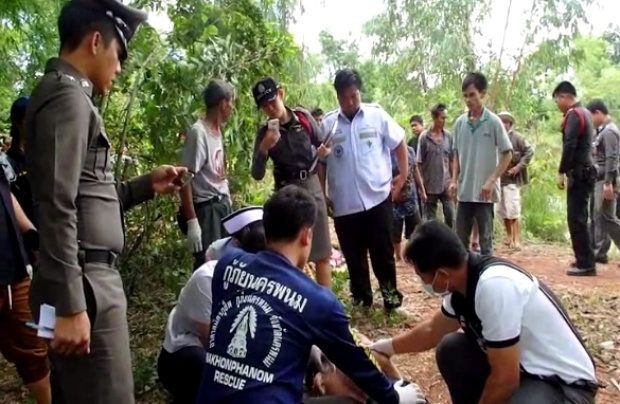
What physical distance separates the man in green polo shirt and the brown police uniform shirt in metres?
3.83

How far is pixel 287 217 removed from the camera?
2.28 meters

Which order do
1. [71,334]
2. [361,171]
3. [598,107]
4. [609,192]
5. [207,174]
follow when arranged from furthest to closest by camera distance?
[598,107] → [609,192] → [361,171] → [207,174] → [71,334]

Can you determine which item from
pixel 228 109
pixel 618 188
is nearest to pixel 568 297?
pixel 618 188

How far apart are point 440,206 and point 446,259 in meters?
6.19

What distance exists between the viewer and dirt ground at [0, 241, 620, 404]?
12.4 ft

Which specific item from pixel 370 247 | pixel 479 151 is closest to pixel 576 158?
pixel 479 151

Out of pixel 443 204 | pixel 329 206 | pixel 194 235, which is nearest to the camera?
pixel 194 235

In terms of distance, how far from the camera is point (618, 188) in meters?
6.97

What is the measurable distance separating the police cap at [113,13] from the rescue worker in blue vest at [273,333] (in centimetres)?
78

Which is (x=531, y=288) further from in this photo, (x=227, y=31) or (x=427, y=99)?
(x=427, y=99)

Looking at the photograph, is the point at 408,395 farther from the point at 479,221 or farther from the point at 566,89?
the point at 566,89

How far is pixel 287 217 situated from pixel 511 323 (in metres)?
0.92

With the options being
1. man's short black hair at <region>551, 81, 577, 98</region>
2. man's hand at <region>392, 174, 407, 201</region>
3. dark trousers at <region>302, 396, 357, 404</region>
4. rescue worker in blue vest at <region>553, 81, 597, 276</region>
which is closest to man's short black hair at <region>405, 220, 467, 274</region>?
dark trousers at <region>302, 396, 357, 404</region>

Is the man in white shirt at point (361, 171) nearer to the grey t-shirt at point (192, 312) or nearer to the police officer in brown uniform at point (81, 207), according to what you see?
the grey t-shirt at point (192, 312)
